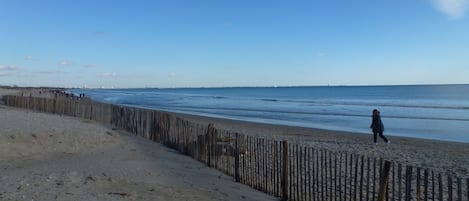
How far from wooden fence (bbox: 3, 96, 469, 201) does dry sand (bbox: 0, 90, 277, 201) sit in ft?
1.26

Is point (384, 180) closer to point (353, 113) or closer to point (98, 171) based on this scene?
point (98, 171)

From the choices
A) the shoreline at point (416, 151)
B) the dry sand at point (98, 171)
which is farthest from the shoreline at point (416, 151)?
the dry sand at point (98, 171)

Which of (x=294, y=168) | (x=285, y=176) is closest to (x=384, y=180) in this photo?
(x=285, y=176)

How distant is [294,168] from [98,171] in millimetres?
4488

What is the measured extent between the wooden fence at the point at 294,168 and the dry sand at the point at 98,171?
38 centimetres

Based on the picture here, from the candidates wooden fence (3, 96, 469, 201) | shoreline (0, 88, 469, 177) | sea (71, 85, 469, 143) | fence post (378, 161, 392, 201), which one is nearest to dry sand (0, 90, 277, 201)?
wooden fence (3, 96, 469, 201)

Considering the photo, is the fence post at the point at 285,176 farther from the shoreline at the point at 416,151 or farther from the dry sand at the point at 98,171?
the shoreline at the point at 416,151

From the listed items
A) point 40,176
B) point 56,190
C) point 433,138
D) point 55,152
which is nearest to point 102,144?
point 55,152

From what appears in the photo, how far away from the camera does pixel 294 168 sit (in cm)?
915

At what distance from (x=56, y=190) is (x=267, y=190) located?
387 cm

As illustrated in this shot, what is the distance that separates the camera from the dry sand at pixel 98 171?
7730mm

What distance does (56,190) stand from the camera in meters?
7.64

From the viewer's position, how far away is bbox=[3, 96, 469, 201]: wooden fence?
6414mm

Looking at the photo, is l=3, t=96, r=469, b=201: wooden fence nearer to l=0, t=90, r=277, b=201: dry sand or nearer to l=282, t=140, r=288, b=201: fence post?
l=282, t=140, r=288, b=201: fence post
